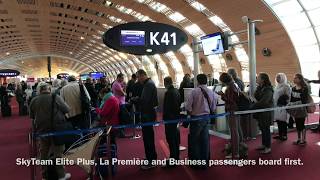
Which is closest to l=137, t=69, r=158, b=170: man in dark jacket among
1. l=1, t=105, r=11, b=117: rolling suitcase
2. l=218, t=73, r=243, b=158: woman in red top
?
l=218, t=73, r=243, b=158: woman in red top

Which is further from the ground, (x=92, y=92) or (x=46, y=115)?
(x=92, y=92)

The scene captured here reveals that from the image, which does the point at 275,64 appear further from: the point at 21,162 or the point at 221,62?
the point at 21,162

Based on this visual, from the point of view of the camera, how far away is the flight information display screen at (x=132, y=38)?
6227 millimetres

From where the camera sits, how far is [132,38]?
631 cm

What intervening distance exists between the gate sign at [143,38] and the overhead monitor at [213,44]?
225 centimetres

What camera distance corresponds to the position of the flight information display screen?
623 cm

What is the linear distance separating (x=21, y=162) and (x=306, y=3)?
18.9 meters

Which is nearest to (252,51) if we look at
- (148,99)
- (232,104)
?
(232,104)

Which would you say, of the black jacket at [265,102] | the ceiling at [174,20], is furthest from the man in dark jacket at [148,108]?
the ceiling at [174,20]

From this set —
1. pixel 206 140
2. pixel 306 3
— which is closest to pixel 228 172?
pixel 206 140

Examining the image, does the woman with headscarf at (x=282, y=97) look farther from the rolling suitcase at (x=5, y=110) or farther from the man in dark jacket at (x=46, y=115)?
the rolling suitcase at (x=5, y=110)

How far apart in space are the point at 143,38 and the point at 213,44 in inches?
124

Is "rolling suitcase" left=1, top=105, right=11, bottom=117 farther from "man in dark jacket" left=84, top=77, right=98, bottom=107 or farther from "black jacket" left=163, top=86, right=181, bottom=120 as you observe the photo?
"black jacket" left=163, top=86, right=181, bottom=120

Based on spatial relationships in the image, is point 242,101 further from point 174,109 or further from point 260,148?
point 174,109
